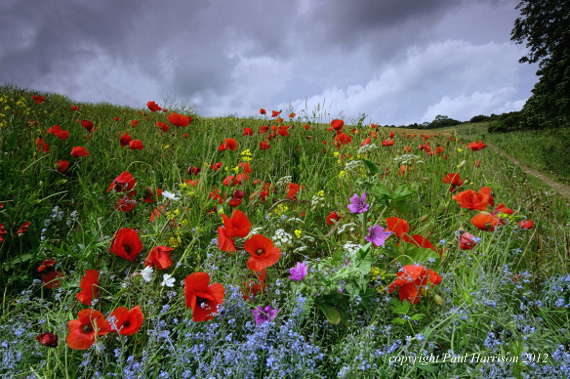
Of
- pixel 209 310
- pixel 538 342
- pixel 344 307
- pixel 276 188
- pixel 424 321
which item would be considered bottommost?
pixel 538 342

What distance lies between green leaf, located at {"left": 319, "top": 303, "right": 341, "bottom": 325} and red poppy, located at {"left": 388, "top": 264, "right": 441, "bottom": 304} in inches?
11.2

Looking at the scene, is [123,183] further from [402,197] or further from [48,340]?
[402,197]

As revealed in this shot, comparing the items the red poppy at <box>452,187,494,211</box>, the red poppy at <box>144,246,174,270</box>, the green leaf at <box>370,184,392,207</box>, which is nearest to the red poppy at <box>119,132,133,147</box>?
the red poppy at <box>144,246,174,270</box>

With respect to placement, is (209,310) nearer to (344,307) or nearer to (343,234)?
(344,307)

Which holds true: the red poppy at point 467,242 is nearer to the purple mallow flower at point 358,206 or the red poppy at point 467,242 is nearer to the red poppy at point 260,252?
the purple mallow flower at point 358,206

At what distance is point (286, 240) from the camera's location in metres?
1.48

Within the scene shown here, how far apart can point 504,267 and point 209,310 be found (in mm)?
1322

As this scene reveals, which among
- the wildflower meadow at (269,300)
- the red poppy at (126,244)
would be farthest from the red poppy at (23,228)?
the red poppy at (126,244)

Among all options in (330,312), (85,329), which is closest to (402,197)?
(330,312)

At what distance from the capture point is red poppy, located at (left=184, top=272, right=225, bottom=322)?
3.70 feet

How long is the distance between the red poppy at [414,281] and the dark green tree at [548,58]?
18015mm

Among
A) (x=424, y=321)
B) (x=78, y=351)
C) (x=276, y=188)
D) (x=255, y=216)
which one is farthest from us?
(x=276, y=188)

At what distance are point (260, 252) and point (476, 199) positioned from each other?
1.24m

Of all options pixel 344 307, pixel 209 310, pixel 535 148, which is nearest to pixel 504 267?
pixel 344 307
